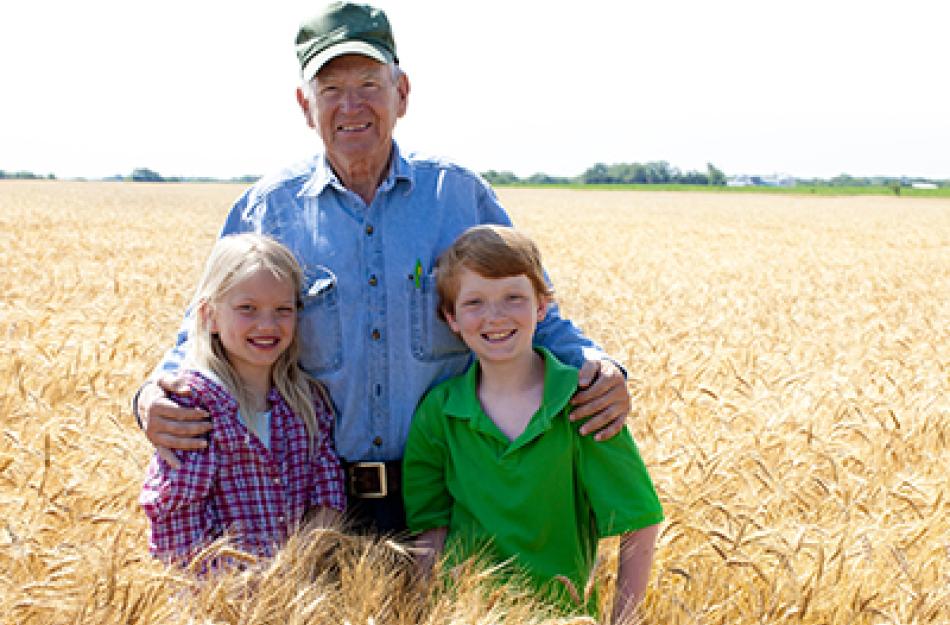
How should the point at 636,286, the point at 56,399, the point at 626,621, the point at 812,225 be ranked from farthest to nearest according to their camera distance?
the point at 812,225
the point at 636,286
the point at 56,399
the point at 626,621

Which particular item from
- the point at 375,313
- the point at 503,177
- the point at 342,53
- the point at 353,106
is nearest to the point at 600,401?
the point at 375,313

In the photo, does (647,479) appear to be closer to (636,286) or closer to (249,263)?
(249,263)

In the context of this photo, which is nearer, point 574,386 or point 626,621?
point 626,621

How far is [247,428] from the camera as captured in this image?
2.48 metres

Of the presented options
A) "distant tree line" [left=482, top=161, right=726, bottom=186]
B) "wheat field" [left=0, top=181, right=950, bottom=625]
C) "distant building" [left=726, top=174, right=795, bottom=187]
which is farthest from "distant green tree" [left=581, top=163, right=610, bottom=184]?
"wheat field" [left=0, top=181, right=950, bottom=625]

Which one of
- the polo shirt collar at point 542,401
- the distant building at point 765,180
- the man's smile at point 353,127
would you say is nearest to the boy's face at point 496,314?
the polo shirt collar at point 542,401

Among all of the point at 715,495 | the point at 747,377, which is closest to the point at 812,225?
the point at 747,377

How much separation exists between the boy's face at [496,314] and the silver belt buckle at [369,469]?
1.65ft

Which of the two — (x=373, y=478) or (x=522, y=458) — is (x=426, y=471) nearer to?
(x=373, y=478)

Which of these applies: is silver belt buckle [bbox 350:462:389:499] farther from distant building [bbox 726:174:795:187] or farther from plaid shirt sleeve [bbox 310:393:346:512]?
distant building [bbox 726:174:795:187]

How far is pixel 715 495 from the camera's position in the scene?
2.78 m

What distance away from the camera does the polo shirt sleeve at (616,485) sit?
2.30 metres

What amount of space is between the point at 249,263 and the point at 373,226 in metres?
0.41

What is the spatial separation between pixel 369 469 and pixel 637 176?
108 meters
